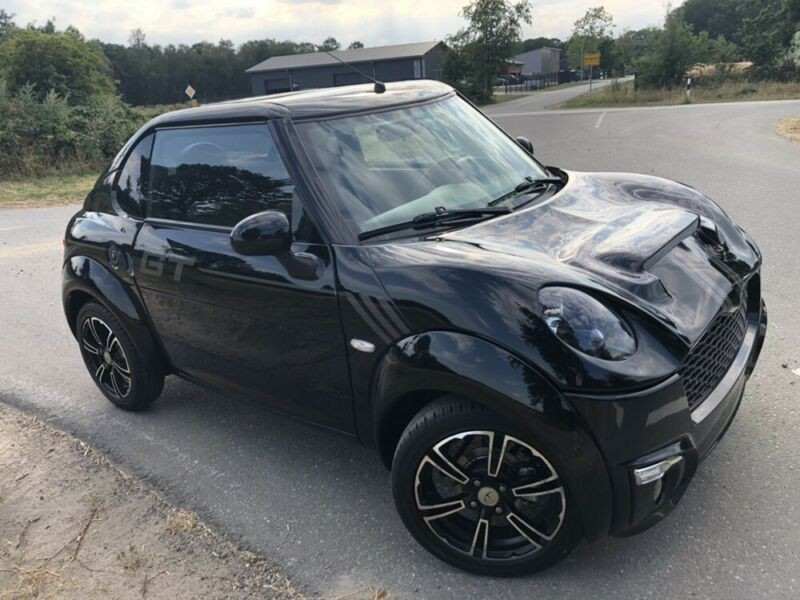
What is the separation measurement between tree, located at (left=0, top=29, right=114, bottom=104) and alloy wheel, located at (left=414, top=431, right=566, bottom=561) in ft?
88.4

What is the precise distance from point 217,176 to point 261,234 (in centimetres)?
81

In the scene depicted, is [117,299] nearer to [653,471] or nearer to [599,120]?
[653,471]

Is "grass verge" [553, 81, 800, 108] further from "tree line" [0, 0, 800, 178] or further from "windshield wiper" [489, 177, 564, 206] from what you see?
"windshield wiper" [489, 177, 564, 206]

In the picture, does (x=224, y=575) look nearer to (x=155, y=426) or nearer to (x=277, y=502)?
(x=277, y=502)

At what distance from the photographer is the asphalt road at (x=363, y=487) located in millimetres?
2355

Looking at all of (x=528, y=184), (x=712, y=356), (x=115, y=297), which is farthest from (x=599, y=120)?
(x=712, y=356)

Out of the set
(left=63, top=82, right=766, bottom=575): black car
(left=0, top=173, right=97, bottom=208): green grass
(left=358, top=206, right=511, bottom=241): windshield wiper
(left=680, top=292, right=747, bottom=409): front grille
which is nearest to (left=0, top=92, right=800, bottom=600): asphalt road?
(left=63, top=82, right=766, bottom=575): black car

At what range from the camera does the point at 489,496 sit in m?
2.32

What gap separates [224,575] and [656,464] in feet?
5.49

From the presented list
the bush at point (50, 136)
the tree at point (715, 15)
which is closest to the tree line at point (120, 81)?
the bush at point (50, 136)

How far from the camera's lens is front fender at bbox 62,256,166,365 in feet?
11.7

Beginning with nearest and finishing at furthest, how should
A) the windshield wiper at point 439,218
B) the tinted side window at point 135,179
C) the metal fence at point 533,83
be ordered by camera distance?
the windshield wiper at point 439,218 → the tinted side window at point 135,179 → the metal fence at point 533,83

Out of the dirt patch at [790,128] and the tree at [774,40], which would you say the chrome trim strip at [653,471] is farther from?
the tree at [774,40]

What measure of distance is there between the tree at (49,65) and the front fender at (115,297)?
24582 mm
